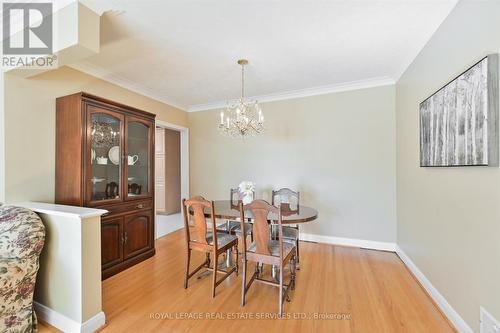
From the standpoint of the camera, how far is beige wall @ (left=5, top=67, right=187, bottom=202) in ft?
6.69

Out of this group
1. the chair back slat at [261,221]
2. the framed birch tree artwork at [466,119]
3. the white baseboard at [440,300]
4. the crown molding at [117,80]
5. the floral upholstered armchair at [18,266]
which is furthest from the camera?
the crown molding at [117,80]

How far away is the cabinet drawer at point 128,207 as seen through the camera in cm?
250

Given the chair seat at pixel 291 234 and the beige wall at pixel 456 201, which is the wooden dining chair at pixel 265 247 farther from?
the beige wall at pixel 456 201

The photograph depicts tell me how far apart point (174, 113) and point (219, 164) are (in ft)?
4.34

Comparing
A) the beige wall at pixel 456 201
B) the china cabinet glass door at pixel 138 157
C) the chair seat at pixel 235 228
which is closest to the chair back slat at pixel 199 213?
the chair seat at pixel 235 228

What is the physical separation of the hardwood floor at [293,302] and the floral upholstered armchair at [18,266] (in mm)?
268

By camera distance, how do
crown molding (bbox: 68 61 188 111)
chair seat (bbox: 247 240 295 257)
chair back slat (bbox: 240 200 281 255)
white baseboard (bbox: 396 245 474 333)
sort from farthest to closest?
1. crown molding (bbox: 68 61 188 111)
2. chair seat (bbox: 247 240 295 257)
3. chair back slat (bbox: 240 200 281 255)
4. white baseboard (bbox: 396 245 474 333)

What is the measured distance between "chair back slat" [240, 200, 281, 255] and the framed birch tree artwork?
54.8 inches

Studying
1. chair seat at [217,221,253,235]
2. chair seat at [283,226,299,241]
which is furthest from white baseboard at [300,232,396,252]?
chair seat at [217,221,253,235]

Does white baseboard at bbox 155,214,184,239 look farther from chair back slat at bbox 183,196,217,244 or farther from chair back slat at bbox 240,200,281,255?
chair back slat at bbox 240,200,281,255

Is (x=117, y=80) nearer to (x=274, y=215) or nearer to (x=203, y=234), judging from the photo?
(x=203, y=234)

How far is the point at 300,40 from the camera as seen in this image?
220 cm

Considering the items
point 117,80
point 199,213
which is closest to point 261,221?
point 199,213

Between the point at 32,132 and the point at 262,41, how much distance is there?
251 cm
